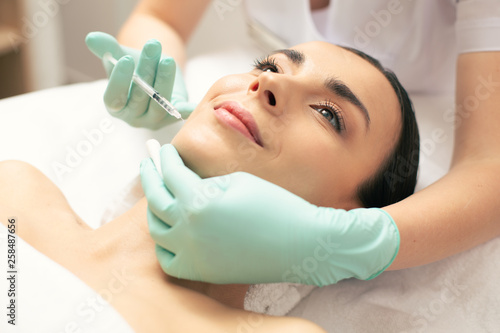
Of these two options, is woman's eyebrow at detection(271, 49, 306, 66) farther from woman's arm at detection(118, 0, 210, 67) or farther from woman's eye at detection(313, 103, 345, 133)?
woman's arm at detection(118, 0, 210, 67)

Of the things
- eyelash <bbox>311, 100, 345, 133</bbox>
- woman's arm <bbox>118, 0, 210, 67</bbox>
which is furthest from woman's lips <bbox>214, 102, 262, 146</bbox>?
woman's arm <bbox>118, 0, 210, 67</bbox>

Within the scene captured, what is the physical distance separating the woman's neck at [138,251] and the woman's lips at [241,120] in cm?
25

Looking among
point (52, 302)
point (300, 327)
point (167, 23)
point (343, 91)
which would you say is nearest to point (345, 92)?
point (343, 91)

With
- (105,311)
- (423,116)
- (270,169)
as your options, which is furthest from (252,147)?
(423,116)

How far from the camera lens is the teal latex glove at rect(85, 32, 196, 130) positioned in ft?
3.59

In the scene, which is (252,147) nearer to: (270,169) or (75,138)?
(270,169)

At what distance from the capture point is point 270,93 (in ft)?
3.05

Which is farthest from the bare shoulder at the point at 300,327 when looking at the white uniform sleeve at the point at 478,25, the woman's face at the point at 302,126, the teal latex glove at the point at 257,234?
the white uniform sleeve at the point at 478,25

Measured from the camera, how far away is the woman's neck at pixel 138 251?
918 millimetres

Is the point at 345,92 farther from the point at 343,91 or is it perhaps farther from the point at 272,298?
the point at 272,298

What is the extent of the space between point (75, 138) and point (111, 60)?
0.88ft

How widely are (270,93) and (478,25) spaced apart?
0.59 meters

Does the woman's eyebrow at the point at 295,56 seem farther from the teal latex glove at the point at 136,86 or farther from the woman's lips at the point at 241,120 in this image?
the teal latex glove at the point at 136,86

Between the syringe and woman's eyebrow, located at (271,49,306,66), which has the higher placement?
woman's eyebrow, located at (271,49,306,66)
